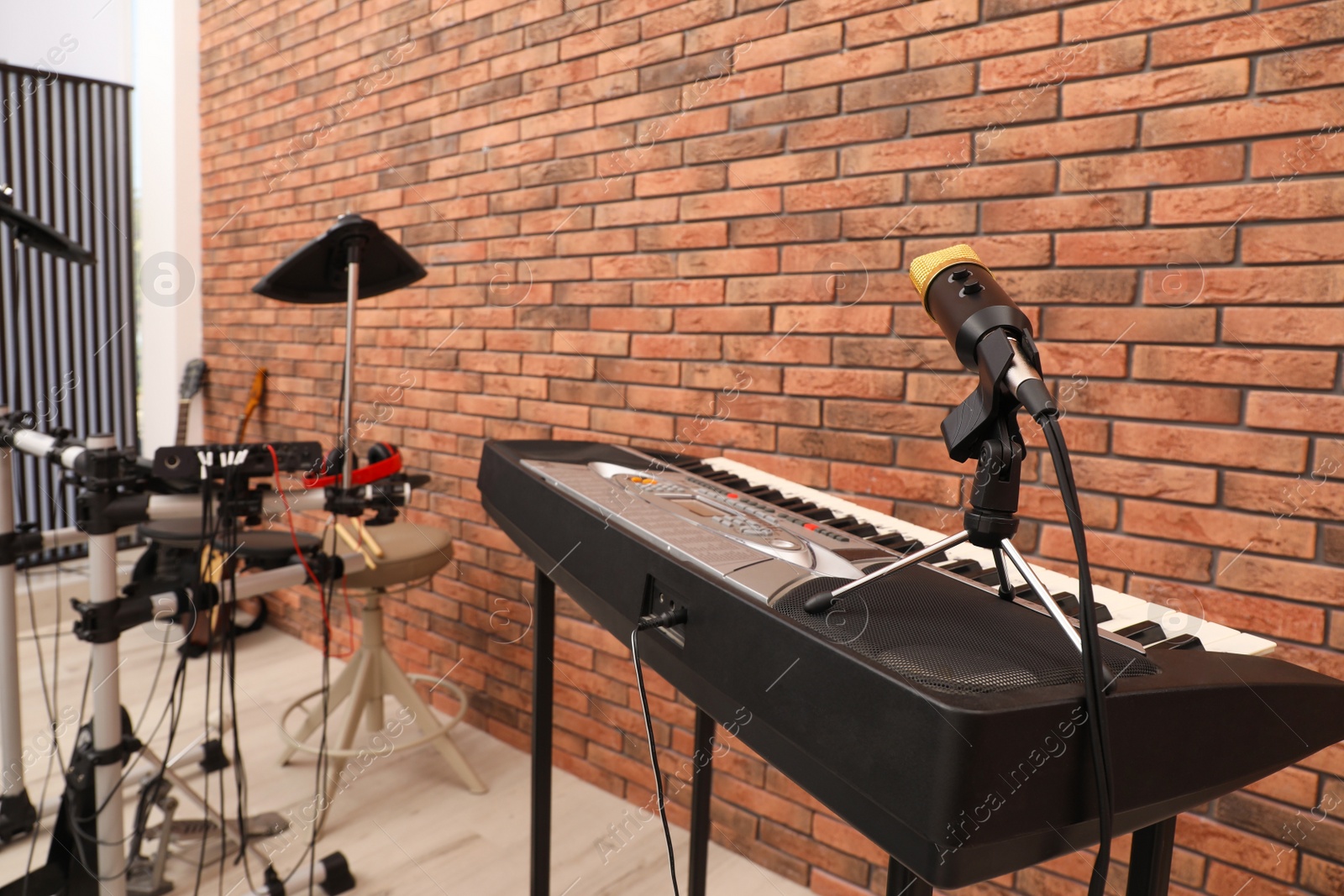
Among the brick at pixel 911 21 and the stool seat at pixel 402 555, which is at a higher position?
the brick at pixel 911 21

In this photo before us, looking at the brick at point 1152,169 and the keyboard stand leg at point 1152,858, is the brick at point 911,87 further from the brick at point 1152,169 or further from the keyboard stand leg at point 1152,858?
the keyboard stand leg at point 1152,858

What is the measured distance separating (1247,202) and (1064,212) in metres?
0.27

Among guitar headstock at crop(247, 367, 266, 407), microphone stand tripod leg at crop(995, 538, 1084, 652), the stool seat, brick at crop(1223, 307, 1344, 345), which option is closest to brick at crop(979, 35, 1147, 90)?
brick at crop(1223, 307, 1344, 345)

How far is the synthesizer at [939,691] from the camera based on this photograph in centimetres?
51

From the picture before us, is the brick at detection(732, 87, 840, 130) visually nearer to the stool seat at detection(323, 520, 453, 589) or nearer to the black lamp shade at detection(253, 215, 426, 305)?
the black lamp shade at detection(253, 215, 426, 305)

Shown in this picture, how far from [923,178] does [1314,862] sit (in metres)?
1.34

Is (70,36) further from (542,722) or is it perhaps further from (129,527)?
(542,722)

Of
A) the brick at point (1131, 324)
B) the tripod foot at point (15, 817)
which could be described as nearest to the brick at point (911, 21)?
the brick at point (1131, 324)

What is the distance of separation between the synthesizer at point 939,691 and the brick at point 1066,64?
3.15 feet

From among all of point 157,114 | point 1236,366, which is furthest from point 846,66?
point 157,114

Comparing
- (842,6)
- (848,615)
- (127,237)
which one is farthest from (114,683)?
(127,237)

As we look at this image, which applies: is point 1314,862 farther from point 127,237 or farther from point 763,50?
point 127,237

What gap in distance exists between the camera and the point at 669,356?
79.4 inches

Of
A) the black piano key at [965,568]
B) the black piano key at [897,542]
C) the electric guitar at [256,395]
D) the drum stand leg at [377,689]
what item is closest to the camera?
the black piano key at [965,568]
